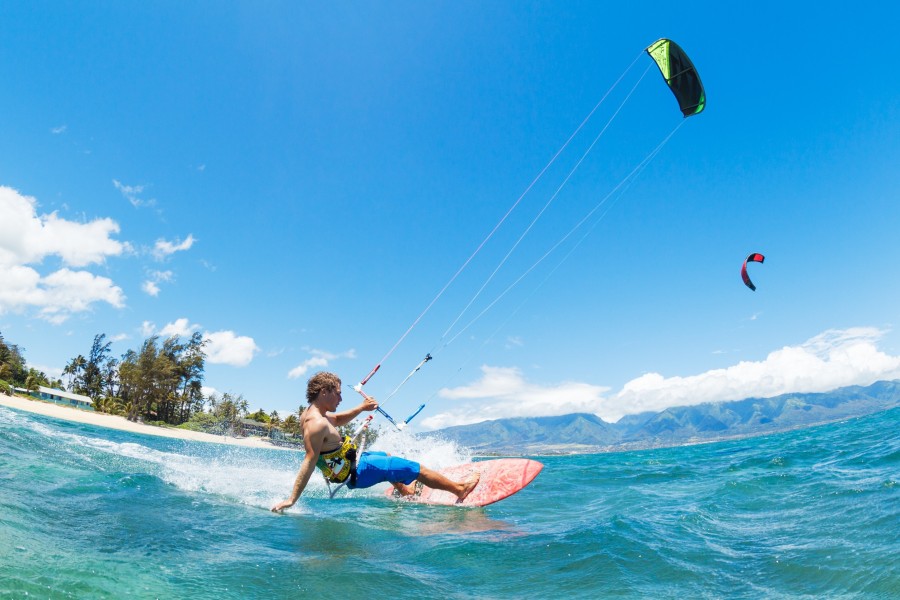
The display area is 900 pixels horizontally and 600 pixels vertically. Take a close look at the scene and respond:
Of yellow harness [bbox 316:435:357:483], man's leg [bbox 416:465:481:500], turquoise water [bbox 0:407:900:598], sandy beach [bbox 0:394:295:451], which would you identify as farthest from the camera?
sandy beach [bbox 0:394:295:451]

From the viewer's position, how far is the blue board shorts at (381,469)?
7180 millimetres

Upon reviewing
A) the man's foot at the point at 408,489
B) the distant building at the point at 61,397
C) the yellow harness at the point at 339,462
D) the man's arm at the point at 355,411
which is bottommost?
the distant building at the point at 61,397

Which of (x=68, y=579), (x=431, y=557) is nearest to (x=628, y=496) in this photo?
(x=431, y=557)

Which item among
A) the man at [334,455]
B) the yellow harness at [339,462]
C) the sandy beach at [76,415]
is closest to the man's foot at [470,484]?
the man at [334,455]

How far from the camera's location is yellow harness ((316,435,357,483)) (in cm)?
683

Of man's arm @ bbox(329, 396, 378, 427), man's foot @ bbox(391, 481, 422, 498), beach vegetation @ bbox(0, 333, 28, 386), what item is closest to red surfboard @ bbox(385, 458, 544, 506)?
man's foot @ bbox(391, 481, 422, 498)

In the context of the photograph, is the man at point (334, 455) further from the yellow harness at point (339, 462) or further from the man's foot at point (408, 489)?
the man's foot at point (408, 489)

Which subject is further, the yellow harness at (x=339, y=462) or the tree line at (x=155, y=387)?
the tree line at (x=155, y=387)

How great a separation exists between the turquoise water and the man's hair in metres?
1.79

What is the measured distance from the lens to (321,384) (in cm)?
654

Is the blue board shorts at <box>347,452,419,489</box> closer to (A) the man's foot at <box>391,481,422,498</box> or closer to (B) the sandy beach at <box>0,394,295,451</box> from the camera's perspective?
(A) the man's foot at <box>391,481,422,498</box>

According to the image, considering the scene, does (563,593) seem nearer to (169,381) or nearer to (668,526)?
(668,526)

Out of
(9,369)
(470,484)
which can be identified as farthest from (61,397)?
(470,484)

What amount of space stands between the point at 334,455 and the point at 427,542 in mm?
1721
